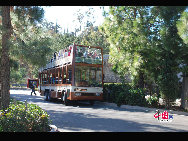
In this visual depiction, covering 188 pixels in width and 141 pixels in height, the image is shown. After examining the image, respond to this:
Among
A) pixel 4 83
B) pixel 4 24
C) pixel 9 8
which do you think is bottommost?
pixel 4 83

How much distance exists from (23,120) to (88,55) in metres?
11.1

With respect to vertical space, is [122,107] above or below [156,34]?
below

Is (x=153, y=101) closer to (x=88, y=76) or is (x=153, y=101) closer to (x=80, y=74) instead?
(x=88, y=76)

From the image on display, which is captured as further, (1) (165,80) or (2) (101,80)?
(2) (101,80)

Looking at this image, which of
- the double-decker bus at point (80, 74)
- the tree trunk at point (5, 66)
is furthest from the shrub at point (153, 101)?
the tree trunk at point (5, 66)

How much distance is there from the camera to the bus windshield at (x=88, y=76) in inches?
669

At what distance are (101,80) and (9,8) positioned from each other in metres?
9.70

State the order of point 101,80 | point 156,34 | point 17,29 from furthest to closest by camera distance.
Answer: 1. point 101,80
2. point 156,34
3. point 17,29

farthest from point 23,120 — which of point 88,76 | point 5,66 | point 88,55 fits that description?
point 88,55

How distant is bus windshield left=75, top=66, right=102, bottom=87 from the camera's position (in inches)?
669
